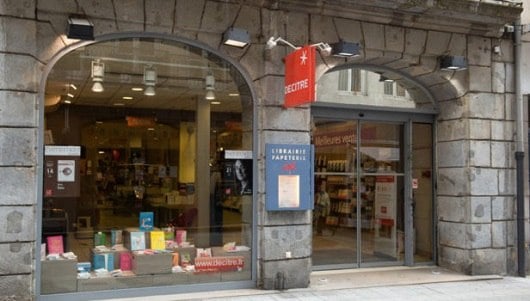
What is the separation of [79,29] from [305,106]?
12.1ft

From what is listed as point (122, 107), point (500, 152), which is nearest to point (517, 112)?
point (500, 152)

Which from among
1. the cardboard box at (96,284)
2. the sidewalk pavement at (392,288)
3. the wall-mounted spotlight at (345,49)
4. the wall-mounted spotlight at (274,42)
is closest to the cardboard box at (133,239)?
the cardboard box at (96,284)

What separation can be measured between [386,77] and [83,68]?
5702mm

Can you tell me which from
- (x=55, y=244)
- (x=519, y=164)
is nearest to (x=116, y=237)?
(x=55, y=244)

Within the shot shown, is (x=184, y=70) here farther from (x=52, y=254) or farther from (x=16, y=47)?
(x=52, y=254)

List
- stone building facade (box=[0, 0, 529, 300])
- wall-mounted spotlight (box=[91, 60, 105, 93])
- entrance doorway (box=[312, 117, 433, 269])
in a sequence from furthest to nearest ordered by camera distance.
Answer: entrance doorway (box=[312, 117, 433, 269])
wall-mounted spotlight (box=[91, 60, 105, 93])
stone building facade (box=[0, 0, 529, 300])

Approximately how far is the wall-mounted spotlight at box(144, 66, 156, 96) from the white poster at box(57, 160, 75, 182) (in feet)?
5.18

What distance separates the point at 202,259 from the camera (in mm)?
9156

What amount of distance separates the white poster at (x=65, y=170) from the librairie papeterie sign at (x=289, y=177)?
2916mm

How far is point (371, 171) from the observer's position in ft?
37.2

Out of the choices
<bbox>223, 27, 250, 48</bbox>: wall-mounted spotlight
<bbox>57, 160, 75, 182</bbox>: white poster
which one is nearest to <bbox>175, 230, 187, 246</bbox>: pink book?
<bbox>57, 160, 75, 182</bbox>: white poster

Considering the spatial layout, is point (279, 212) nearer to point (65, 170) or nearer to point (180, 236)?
point (180, 236)

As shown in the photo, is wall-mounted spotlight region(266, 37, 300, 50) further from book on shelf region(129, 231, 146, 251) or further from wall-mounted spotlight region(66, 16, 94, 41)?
book on shelf region(129, 231, 146, 251)

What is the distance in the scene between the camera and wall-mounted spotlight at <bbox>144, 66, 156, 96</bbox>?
349 inches
